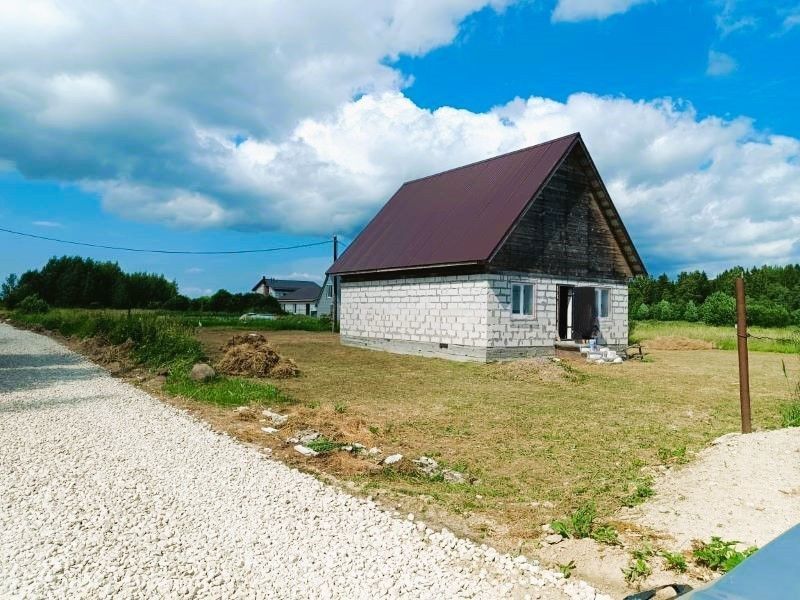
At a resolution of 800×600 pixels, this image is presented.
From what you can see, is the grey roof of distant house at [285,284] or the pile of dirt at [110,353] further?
the grey roof of distant house at [285,284]

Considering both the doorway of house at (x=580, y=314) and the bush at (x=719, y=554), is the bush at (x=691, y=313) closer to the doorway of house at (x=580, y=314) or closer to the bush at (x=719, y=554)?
the doorway of house at (x=580, y=314)

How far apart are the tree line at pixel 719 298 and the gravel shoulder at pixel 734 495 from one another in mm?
33056

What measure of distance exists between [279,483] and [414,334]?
1526cm

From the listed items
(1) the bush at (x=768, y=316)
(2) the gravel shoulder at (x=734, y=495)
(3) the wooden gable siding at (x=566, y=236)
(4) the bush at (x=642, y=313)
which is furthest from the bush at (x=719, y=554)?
(4) the bush at (x=642, y=313)

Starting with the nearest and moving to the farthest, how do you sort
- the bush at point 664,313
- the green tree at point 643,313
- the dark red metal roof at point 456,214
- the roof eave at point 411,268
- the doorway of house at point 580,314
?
the roof eave at point 411,268
the dark red metal roof at point 456,214
the doorway of house at point 580,314
the bush at point 664,313
the green tree at point 643,313

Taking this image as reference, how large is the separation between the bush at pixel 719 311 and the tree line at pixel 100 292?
143 ft

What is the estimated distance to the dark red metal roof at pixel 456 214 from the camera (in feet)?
62.9

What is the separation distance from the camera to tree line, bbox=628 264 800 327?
43312 mm

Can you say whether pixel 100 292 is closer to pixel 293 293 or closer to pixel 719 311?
pixel 293 293

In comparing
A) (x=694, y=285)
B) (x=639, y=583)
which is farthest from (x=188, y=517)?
(x=694, y=285)

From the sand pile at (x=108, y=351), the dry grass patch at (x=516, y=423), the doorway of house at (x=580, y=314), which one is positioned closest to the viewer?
the dry grass patch at (x=516, y=423)

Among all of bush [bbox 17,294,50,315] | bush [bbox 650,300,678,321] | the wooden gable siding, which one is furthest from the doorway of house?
bush [bbox 17,294,50,315]

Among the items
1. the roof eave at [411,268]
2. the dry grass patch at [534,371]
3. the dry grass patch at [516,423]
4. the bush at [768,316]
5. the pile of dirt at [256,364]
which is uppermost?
the roof eave at [411,268]

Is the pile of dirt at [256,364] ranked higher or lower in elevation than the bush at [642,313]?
lower
